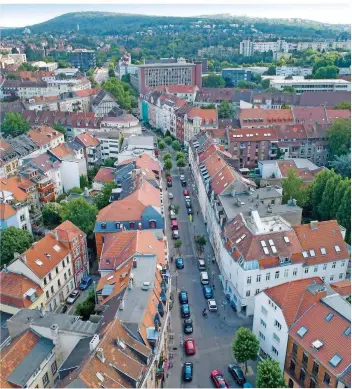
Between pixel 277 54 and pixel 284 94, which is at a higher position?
pixel 277 54

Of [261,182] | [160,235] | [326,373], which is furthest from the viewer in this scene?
[261,182]

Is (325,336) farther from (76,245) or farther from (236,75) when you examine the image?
(236,75)

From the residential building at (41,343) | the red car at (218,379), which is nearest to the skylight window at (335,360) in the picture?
the red car at (218,379)

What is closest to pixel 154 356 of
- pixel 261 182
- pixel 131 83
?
pixel 261 182

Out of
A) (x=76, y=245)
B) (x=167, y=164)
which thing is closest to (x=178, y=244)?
(x=76, y=245)

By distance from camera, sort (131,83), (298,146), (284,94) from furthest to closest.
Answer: (131,83) → (284,94) → (298,146)

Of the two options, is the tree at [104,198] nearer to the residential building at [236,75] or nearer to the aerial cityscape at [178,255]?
the aerial cityscape at [178,255]

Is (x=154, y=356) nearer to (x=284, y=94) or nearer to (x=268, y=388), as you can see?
(x=268, y=388)
